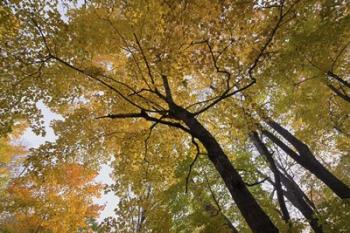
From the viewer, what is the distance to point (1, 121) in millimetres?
5609

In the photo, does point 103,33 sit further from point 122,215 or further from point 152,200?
point 152,200

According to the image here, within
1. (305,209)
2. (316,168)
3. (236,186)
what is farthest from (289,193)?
(236,186)

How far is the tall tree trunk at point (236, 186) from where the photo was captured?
3848mm

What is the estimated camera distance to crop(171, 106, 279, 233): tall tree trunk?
3.85 metres

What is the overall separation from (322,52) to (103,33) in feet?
15.5

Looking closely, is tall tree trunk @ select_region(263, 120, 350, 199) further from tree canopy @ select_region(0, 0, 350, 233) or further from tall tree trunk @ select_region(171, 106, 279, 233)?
tall tree trunk @ select_region(171, 106, 279, 233)

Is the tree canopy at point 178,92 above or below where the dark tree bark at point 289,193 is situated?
above

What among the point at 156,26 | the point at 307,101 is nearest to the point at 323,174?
the point at 307,101

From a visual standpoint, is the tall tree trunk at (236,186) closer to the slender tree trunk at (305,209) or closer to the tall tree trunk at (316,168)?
the slender tree trunk at (305,209)

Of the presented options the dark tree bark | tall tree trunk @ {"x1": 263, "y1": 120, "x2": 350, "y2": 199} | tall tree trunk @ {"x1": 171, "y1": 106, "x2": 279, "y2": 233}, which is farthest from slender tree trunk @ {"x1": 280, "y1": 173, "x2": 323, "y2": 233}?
tall tree trunk @ {"x1": 171, "y1": 106, "x2": 279, "y2": 233}

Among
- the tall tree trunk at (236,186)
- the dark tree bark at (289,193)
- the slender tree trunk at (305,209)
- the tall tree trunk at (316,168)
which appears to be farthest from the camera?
the tall tree trunk at (316,168)

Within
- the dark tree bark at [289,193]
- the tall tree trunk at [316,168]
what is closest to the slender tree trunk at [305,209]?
the dark tree bark at [289,193]

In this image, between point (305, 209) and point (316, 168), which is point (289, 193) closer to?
point (316, 168)

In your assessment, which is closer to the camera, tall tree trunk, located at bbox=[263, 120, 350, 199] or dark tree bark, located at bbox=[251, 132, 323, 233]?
dark tree bark, located at bbox=[251, 132, 323, 233]
